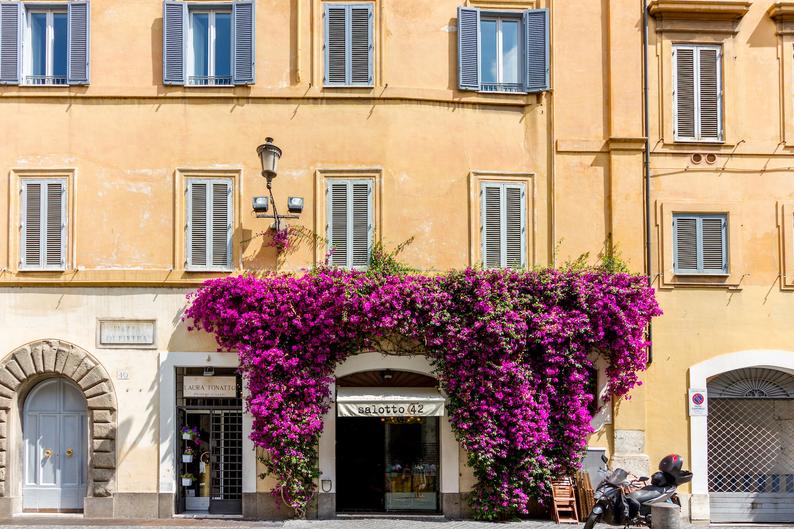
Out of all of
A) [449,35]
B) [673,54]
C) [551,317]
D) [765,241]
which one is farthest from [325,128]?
[765,241]

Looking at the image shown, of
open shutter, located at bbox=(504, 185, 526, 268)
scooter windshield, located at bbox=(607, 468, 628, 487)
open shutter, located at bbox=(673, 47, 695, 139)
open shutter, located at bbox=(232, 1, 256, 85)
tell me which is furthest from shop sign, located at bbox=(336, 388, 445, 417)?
open shutter, located at bbox=(673, 47, 695, 139)

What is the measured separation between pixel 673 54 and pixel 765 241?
3954mm

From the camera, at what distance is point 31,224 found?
15281mm

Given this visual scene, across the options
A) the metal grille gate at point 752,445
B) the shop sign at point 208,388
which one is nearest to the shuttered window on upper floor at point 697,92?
the metal grille gate at point 752,445

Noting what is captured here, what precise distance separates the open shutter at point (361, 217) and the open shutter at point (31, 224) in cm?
567

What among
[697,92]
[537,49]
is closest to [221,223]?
[537,49]

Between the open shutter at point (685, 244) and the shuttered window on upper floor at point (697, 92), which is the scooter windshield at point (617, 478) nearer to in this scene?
the open shutter at point (685, 244)

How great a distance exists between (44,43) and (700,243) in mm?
12796

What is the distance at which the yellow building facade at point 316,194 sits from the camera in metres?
15.1

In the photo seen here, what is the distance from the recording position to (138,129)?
1533 cm

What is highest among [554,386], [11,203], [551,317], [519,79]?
[519,79]

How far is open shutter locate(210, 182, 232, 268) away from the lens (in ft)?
50.0

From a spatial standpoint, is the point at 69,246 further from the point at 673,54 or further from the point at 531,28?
the point at 673,54

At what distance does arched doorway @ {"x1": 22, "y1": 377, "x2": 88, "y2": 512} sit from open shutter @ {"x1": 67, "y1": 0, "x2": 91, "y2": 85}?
18.2 ft
